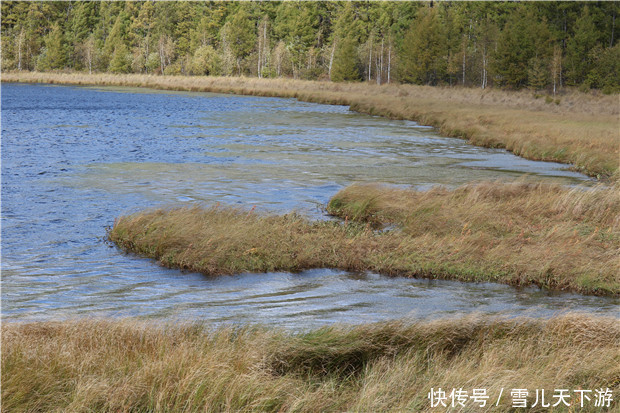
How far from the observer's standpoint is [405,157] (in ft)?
91.5

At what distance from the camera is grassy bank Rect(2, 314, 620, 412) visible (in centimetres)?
601

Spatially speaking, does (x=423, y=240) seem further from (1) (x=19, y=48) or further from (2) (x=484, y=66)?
(1) (x=19, y=48)

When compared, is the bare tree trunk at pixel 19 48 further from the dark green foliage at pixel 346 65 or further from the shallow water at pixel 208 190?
the shallow water at pixel 208 190

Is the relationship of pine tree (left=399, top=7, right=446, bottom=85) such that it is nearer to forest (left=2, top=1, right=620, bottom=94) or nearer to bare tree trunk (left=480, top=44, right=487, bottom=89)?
forest (left=2, top=1, right=620, bottom=94)

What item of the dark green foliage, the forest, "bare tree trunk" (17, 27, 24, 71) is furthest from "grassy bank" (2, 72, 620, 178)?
"bare tree trunk" (17, 27, 24, 71)

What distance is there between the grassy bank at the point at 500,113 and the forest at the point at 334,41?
328 inches

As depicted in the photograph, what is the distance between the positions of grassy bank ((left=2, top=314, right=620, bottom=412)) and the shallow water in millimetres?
1418

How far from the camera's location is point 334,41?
92812 millimetres

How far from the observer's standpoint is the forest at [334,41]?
65.9 m

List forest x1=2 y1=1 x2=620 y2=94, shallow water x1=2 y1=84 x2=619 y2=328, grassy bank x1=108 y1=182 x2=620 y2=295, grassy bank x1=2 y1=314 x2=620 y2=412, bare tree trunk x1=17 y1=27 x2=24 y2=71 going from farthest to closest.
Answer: bare tree trunk x1=17 y1=27 x2=24 y2=71
forest x1=2 y1=1 x2=620 y2=94
grassy bank x1=108 y1=182 x2=620 y2=295
shallow water x1=2 y1=84 x2=619 y2=328
grassy bank x1=2 y1=314 x2=620 y2=412

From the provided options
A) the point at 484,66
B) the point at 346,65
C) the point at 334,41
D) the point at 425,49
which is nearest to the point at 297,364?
the point at 484,66

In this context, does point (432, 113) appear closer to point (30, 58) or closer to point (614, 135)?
point (614, 135)

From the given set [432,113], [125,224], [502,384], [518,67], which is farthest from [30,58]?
[502,384]

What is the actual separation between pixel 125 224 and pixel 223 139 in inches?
819
